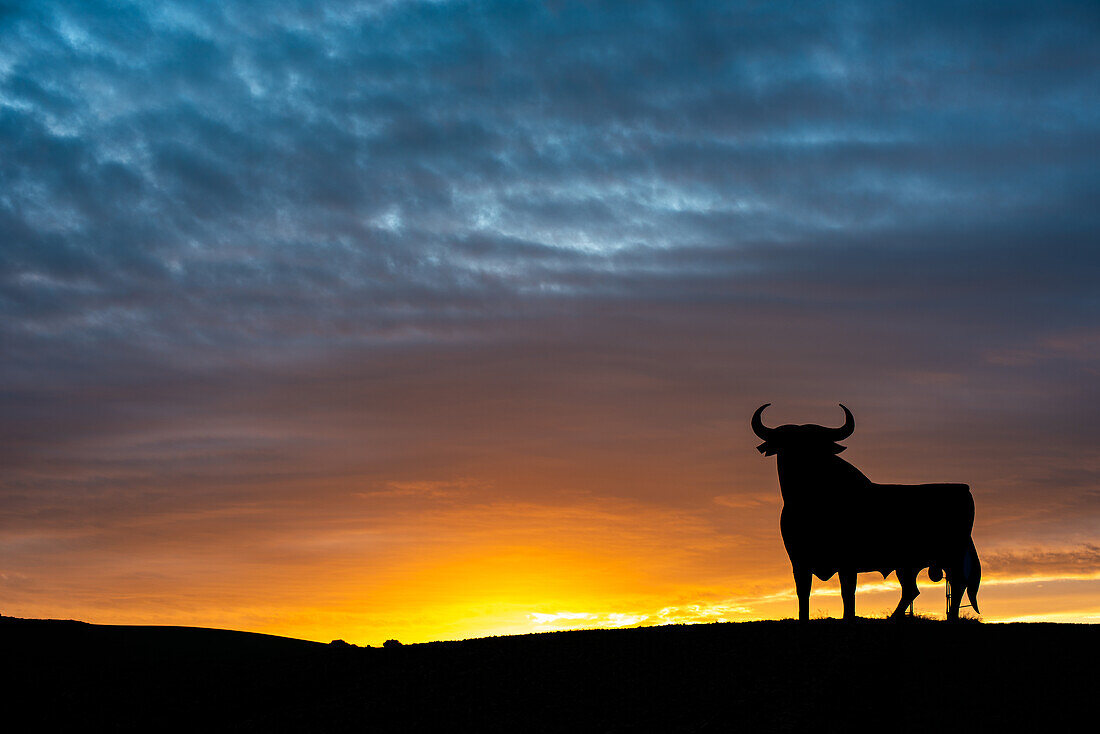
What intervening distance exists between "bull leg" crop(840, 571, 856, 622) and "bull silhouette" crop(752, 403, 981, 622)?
2 cm

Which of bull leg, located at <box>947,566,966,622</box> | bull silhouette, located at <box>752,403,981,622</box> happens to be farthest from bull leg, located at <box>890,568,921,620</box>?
bull leg, located at <box>947,566,966,622</box>

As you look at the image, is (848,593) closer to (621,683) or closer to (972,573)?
(972,573)

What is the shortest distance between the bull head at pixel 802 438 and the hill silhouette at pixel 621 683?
127 inches

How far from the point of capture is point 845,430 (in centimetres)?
2070

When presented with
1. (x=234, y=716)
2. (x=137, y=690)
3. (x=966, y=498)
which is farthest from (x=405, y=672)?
(x=966, y=498)

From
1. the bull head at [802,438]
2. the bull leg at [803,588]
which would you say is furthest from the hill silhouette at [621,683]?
the bull head at [802,438]

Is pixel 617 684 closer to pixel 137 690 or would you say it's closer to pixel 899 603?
pixel 899 603

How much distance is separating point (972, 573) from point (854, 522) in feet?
11.0

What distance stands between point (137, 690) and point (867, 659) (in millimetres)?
13886

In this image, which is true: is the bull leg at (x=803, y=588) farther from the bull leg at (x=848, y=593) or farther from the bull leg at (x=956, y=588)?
the bull leg at (x=956, y=588)

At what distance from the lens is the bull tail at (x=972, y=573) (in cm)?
2081

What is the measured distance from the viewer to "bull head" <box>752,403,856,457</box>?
66.5 ft

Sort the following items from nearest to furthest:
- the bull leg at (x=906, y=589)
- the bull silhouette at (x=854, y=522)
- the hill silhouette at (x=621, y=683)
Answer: the hill silhouette at (x=621, y=683) < the bull silhouette at (x=854, y=522) < the bull leg at (x=906, y=589)

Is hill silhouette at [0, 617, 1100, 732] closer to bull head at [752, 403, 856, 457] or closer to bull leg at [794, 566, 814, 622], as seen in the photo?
bull leg at [794, 566, 814, 622]
